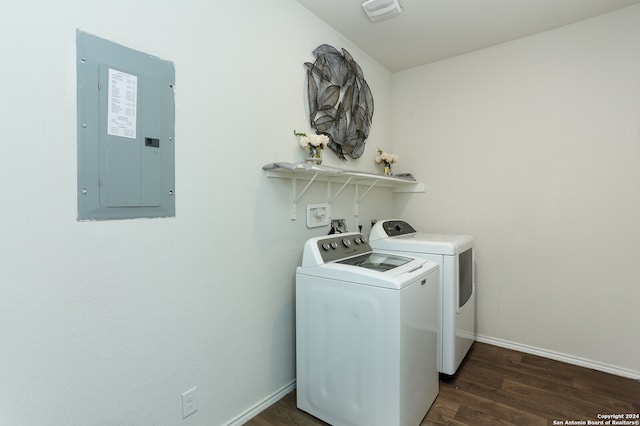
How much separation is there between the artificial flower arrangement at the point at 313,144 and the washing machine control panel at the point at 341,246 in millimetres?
509

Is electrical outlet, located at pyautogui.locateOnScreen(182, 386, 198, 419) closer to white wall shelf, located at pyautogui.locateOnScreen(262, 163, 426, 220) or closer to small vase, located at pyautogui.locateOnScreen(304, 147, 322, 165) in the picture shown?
white wall shelf, located at pyautogui.locateOnScreen(262, 163, 426, 220)

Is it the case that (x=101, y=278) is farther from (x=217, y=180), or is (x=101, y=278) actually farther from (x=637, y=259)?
(x=637, y=259)

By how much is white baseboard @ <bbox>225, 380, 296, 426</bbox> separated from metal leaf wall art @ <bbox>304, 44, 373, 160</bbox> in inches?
64.8

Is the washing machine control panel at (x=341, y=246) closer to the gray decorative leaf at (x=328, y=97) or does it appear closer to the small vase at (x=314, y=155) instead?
the small vase at (x=314, y=155)

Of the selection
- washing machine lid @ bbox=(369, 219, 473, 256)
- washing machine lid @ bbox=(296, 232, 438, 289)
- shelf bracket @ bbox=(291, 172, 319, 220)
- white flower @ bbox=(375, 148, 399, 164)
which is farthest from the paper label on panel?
white flower @ bbox=(375, 148, 399, 164)

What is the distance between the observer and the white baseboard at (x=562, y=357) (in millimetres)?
2186

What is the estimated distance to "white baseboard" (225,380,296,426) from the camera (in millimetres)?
1729

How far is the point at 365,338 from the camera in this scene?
5.23 feet

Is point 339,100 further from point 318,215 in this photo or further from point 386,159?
point 318,215

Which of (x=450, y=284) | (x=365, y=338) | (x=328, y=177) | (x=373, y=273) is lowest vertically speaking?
(x=365, y=338)

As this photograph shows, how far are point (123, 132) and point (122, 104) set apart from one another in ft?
0.35

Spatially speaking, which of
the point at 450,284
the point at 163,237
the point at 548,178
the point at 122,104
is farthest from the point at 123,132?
the point at 548,178

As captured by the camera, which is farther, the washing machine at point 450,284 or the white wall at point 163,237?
the washing machine at point 450,284

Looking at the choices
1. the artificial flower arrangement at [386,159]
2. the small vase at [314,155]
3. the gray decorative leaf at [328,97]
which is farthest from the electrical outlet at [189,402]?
the artificial flower arrangement at [386,159]
